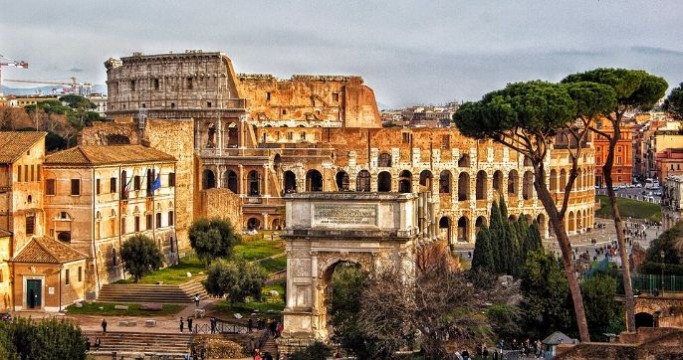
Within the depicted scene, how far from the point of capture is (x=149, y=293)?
54562 millimetres

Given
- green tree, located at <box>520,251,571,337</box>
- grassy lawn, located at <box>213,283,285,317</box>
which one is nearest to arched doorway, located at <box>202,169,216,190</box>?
grassy lawn, located at <box>213,283,285,317</box>

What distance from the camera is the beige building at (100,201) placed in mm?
55094

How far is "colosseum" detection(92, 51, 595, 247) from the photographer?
97.3 m

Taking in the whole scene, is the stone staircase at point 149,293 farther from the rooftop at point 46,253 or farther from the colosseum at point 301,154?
the colosseum at point 301,154

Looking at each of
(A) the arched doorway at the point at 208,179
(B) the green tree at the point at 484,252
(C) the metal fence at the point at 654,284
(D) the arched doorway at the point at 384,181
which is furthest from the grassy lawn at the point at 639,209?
(C) the metal fence at the point at 654,284

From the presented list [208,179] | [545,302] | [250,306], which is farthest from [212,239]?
[208,179]

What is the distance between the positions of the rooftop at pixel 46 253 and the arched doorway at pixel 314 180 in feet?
147

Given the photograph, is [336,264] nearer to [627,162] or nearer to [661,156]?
[661,156]

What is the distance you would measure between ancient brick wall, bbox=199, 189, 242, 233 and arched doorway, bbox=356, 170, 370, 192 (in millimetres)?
27597

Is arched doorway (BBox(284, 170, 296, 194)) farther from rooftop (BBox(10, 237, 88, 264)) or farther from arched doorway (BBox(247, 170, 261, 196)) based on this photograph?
rooftop (BBox(10, 237, 88, 264))

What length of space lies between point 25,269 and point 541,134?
73.4 feet

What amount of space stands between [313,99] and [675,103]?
3011 inches

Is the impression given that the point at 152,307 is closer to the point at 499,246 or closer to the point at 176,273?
the point at 176,273

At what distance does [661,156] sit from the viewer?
13125 cm
